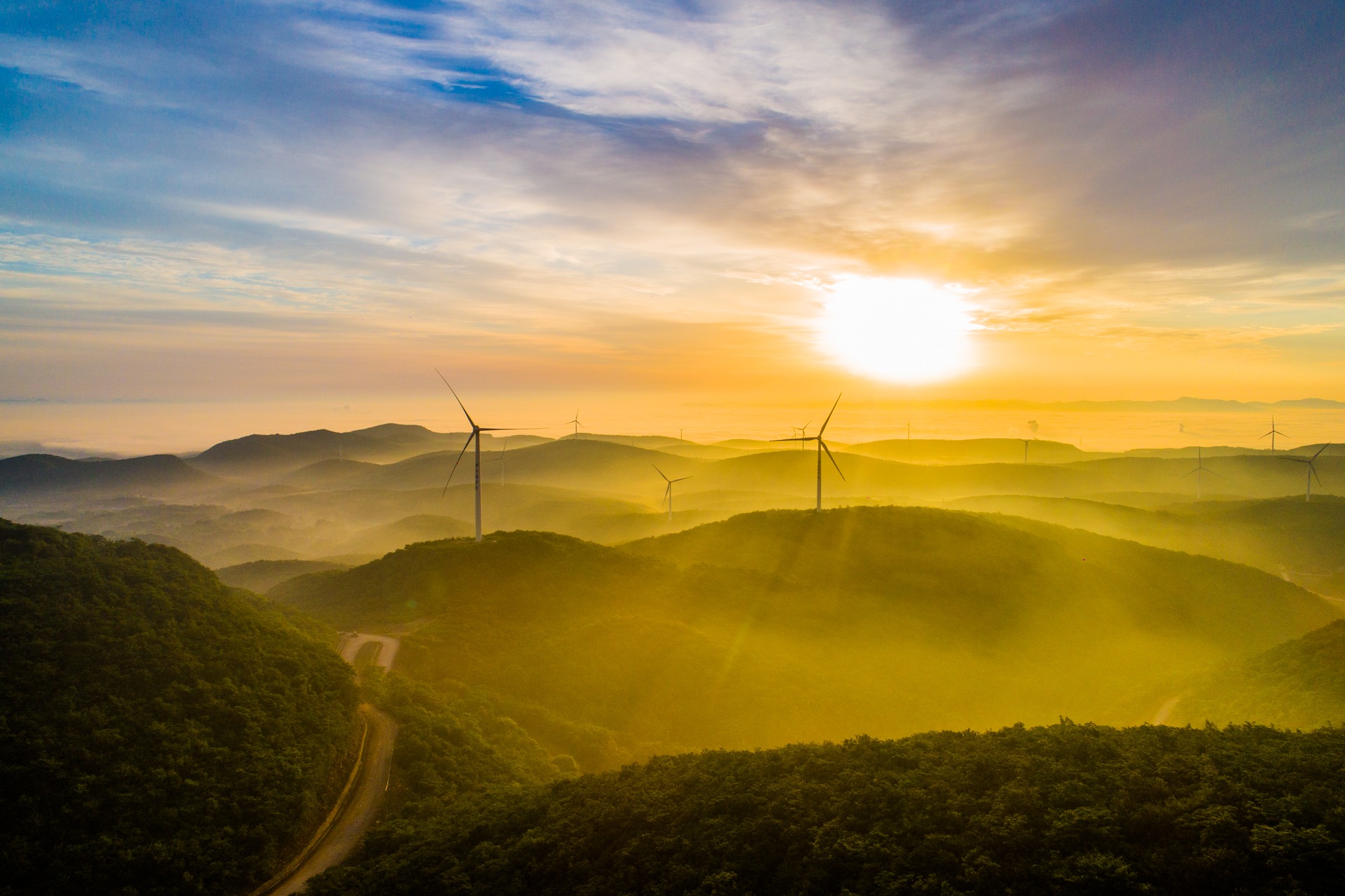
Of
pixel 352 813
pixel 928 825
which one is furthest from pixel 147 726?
pixel 928 825

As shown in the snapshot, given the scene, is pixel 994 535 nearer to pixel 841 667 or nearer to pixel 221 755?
pixel 841 667

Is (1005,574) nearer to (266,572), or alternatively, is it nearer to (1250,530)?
(1250,530)

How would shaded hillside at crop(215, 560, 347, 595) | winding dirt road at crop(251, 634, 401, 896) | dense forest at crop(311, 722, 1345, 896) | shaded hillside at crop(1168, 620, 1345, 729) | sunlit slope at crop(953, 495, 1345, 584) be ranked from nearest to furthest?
dense forest at crop(311, 722, 1345, 896)
winding dirt road at crop(251, 634, 401, 896)
shaded hillside at crop(1168, 620, 1345, 729)
sunlit slope at crop(953, 495, 1345, 584)
shaded hillside at crop(215, 560, 347, 595)

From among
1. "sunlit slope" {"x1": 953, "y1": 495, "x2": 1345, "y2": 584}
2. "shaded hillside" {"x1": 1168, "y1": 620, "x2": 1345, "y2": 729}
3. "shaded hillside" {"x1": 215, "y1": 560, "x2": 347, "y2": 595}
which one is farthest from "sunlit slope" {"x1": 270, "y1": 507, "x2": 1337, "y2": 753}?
"shaded hillside" {"x1": 215, "y1": 560, "x2": 347, "y2": 595}

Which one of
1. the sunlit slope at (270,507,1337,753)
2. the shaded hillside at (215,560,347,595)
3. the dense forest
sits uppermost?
the dense forest

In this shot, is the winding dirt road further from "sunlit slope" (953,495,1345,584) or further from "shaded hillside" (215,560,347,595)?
"sunlit slope" (953,495,1345,584)

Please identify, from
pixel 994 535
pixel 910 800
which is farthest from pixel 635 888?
pixel 994 535

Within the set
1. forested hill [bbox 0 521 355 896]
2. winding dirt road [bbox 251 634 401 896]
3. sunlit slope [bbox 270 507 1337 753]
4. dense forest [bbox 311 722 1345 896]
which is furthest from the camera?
sunlit slope [bbox 270 507 1337 753]
